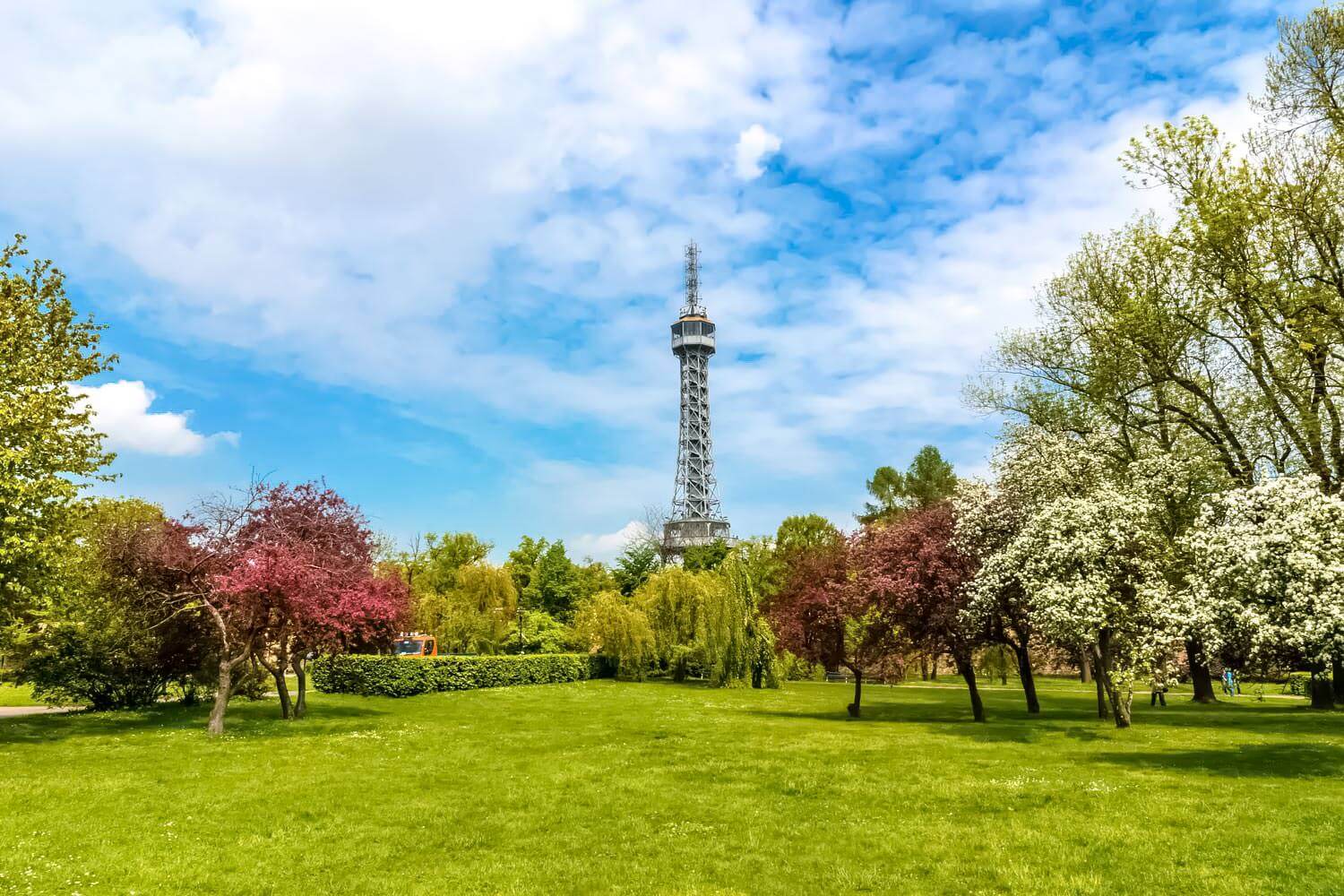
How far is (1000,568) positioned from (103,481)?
25736mm

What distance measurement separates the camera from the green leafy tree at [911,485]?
237 feet

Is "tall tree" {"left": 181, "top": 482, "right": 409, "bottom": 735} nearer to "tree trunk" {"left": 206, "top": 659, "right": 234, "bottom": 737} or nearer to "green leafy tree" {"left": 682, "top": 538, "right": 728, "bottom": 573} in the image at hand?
"tree trunk" {"left": 206, "top": 659, "right": 234, "bottom": 737}

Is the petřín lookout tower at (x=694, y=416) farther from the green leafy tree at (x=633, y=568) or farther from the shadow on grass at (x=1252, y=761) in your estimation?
the shadow on grass at (x=1252, y=761)

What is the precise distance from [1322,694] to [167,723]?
1685 inches

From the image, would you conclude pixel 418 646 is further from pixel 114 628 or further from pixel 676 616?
pixel 114 628

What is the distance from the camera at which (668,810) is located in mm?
13648

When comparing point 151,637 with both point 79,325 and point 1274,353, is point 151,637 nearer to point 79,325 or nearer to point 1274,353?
point 79,325

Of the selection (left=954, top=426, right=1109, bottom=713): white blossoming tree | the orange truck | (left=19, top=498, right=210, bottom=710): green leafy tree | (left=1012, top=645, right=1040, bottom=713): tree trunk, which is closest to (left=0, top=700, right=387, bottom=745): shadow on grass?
(left=19, top=498, right=210, bottom=710): green leafy tree

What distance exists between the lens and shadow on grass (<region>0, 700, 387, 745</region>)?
21250 mm

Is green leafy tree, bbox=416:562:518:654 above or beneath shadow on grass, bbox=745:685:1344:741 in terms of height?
above

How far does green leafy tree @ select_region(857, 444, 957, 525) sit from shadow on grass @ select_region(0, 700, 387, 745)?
5405cm

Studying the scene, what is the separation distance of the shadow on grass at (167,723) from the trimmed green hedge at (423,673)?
23.2ft

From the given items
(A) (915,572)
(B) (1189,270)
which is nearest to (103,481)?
(A) (915,572)

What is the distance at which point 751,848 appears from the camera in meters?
11.5
